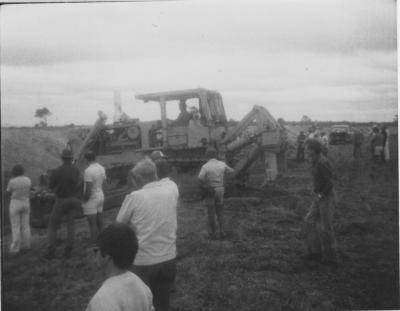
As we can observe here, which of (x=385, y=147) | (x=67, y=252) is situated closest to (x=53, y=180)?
(x=67, y=252)

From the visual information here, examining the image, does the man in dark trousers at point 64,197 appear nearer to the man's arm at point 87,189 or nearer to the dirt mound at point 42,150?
the man's arm at point 87,189

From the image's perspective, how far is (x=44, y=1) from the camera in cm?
503

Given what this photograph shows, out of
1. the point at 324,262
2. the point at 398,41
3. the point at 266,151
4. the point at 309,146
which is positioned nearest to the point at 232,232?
the point at 324,262

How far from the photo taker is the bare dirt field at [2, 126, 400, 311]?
4246 mm

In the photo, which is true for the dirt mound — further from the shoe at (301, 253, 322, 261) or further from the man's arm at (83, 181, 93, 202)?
the shoe at (301, 253, 322, 261)

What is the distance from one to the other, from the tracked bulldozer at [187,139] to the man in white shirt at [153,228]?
17.5ft

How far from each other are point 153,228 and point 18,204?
3.33 meters

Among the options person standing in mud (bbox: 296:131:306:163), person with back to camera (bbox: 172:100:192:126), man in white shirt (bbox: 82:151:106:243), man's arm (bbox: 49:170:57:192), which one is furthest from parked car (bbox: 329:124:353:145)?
man's arm (bbox: 49:170:57:192)

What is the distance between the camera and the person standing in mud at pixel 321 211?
478 centimetres

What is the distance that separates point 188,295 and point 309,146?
2.20 metres

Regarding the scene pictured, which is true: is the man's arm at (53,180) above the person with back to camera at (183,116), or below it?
below

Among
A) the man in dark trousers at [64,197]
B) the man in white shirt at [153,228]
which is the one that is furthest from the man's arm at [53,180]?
the man in white shirt at [153,228]

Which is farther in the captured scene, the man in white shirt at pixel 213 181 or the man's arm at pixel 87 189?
the man in white shirt at pixel 213 181

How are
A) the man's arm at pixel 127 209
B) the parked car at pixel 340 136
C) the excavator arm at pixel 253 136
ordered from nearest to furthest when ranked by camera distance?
the man's arm at pixel 127 209
the excavator arm at pixel 253 136
the parked car at pixel 340 136
